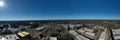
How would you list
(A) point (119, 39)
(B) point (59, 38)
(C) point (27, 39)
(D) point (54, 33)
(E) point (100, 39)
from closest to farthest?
(E) point (100, 39) → (A) point (119, 39) → (C) point (27, 39) → (B) point (59, 38) → (D) point (54, 33)

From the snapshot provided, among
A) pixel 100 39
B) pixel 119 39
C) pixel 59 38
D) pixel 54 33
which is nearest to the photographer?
pixel 100 39

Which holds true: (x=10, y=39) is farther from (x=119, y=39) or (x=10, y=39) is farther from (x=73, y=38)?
(x=119, y=39)

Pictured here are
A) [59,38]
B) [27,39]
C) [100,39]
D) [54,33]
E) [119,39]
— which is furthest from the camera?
[54,33]

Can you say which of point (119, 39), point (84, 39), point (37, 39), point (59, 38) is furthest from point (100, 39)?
point (37, 39)

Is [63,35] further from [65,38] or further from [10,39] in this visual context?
[10,39]

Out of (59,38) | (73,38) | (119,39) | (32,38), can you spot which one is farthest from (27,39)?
(119,39)

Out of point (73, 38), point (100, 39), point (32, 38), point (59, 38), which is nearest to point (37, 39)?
point (32, 38)

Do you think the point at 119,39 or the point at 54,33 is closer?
the point at 119,39

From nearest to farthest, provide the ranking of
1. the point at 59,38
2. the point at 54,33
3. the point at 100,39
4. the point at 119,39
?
1. the point at 100,39
2. the point at 119,39
3. the point at 59,38
4. the point at 54,33

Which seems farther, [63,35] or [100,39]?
[63,35]
